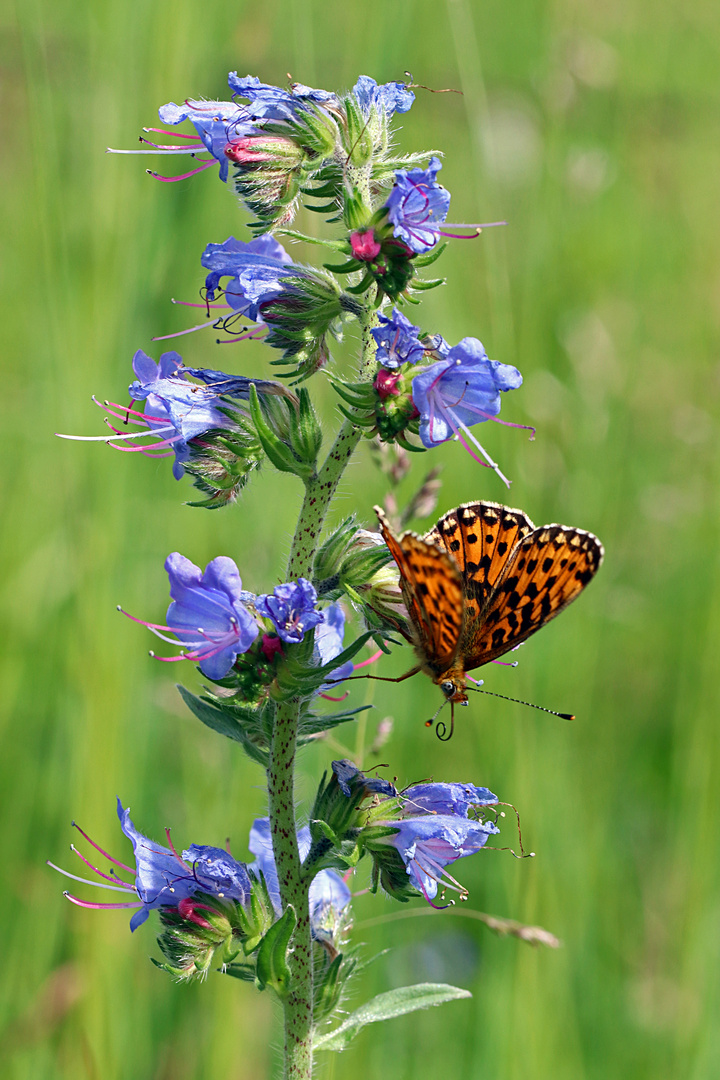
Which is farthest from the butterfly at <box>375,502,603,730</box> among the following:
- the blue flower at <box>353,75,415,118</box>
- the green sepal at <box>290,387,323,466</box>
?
the blue flower at <box>353,75,415,118</box>

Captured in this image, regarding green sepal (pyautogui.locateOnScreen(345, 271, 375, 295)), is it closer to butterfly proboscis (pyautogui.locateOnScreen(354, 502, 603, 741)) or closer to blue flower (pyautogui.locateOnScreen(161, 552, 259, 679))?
butterfly proboscis (pyautogui.locateOnScreen(354, 502, 603, 741))

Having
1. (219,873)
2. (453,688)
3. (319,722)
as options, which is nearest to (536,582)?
(453,688)

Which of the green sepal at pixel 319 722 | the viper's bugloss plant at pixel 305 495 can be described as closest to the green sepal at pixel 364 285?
the viper's bugloss plant at pixel 305 495

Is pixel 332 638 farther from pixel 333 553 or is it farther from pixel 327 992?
pixel 327 992

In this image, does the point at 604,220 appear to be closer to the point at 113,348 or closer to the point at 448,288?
the point at 448,288

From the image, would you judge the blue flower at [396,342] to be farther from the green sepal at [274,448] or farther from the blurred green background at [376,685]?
the blurred green background at [376,685]

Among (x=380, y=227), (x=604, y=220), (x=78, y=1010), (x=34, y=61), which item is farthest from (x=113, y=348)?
(x=604, y=220)
